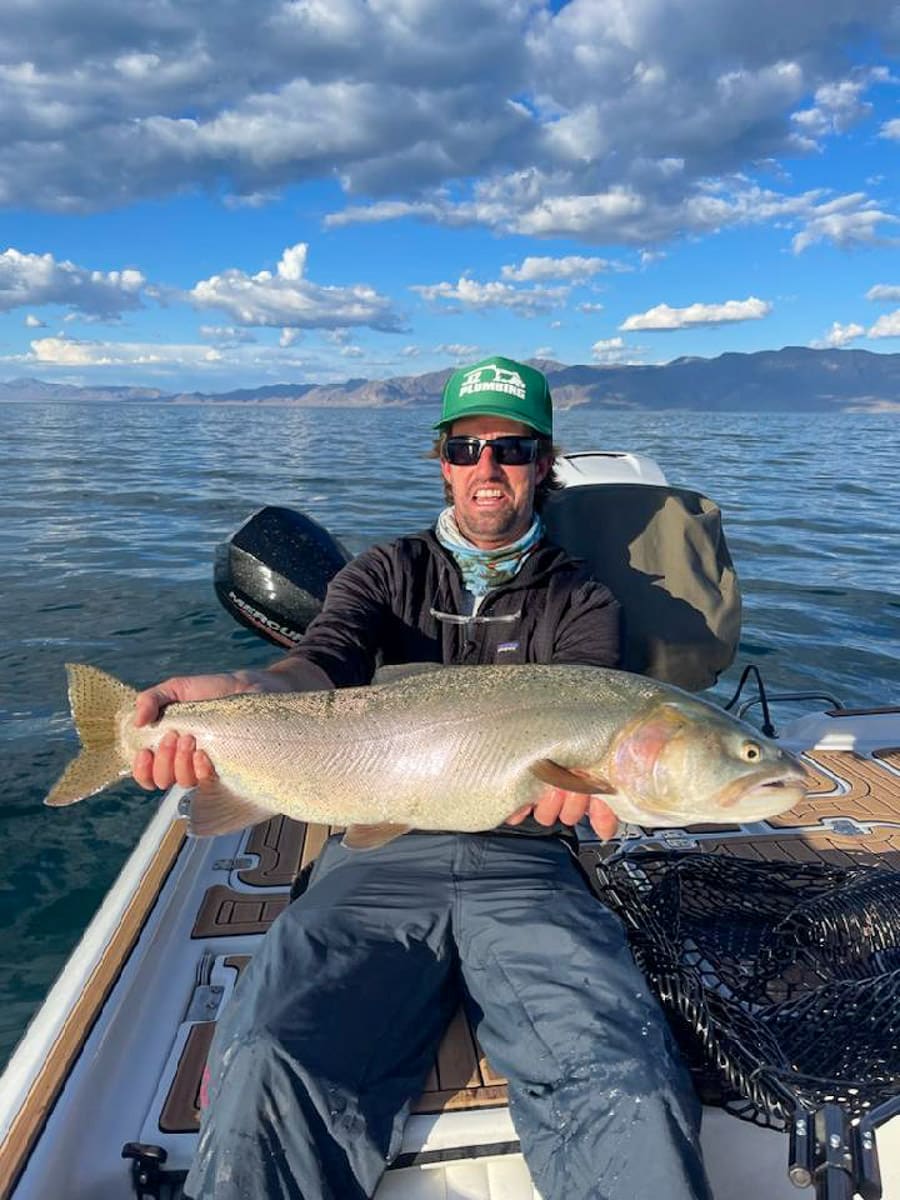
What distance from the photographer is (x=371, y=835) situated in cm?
329

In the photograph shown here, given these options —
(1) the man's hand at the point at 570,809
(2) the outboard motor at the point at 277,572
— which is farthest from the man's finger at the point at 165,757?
(2) the outboard motor at the point at 277,572

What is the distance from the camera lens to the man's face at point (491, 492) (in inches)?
163

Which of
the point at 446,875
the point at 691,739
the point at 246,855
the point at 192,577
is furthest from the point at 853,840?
the point at 192,577

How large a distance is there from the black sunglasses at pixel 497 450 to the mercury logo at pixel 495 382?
234 mm

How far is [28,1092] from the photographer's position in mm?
2727

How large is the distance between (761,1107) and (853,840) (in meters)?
2.57

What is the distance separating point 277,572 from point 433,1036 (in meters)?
4.30

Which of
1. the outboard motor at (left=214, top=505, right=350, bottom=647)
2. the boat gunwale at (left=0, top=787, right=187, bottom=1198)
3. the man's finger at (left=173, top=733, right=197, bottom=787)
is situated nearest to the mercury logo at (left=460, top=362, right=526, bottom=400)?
the man's finger at (left=173, top=733, right=197, bottom=787)

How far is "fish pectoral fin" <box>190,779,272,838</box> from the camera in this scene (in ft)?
11.2

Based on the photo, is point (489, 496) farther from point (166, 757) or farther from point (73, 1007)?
point (73, 1007)

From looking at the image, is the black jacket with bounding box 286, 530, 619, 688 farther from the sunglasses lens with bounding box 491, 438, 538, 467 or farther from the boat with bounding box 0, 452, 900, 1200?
the boat with bounding box 0, 452, 900, 1200

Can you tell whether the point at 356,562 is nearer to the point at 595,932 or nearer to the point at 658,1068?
the point at 595,932

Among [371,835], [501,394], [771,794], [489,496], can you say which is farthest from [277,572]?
[771,794]

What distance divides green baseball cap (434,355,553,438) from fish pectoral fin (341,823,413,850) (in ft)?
6.87
